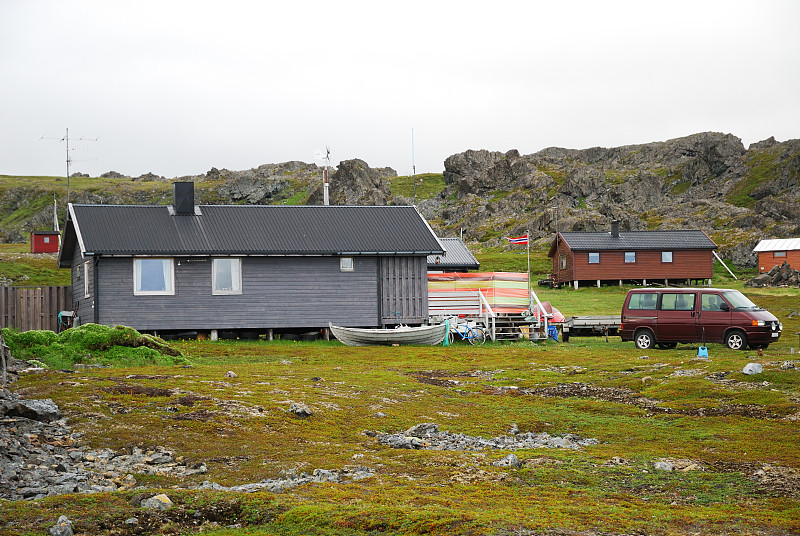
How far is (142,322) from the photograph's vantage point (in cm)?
2950

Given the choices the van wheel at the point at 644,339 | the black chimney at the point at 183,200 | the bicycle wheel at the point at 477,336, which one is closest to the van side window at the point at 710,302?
the van wheel at the point at 644,339

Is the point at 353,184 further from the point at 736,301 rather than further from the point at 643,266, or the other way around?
the point at 736,301

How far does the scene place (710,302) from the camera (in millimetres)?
27438

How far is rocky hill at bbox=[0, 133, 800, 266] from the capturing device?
102375 mm

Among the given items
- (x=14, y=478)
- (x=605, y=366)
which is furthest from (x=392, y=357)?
(x=14, y=478)

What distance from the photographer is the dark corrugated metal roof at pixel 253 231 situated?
98.9 feet

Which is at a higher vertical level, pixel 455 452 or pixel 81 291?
pixel 81 291

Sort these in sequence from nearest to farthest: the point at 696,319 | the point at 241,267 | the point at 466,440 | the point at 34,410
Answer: the point at 34,410, the point at 466,440, the point at 696,319, the point at 241,267

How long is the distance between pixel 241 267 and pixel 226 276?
66cm

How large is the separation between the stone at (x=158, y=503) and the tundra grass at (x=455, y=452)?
160mm

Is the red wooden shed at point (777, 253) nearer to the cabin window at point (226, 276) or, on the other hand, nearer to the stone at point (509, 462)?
the cabin window at point (226, 276)

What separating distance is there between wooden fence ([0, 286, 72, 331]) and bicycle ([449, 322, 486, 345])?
1536 cm

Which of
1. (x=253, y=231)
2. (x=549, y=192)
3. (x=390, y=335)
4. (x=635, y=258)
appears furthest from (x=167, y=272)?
(x=549, y=192)

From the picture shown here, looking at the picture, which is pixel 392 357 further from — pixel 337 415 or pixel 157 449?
pixel 157 449
